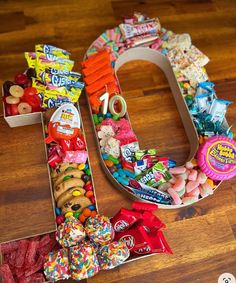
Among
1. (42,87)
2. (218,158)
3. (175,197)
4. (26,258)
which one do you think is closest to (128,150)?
(175,197)

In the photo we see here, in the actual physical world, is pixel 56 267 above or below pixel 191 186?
below

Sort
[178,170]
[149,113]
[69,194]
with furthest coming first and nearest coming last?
[149,113]
[178,170]
[69,194]

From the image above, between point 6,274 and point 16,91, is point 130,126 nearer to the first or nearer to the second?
point 16,91

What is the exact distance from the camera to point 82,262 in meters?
1.12

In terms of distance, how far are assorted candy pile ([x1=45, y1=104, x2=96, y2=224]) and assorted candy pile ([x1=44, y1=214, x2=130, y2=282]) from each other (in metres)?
0.13

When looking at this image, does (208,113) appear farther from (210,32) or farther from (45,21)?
(45,21)

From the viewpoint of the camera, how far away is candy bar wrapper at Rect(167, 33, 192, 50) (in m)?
1.79

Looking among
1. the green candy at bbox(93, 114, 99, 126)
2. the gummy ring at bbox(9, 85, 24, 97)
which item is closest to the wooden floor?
the green candy at bbox(93, 114, 99, 126)

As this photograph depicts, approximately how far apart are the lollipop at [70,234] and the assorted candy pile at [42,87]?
1.92 ft

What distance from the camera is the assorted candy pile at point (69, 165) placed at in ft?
4.38

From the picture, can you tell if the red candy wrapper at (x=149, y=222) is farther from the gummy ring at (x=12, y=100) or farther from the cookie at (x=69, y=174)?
the gummy ring at (x=12, y=100)

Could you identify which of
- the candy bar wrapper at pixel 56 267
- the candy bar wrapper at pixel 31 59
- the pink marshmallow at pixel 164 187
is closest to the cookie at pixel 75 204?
the candy bar wrapper at pixel 56 267

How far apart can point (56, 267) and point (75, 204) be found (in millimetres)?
270

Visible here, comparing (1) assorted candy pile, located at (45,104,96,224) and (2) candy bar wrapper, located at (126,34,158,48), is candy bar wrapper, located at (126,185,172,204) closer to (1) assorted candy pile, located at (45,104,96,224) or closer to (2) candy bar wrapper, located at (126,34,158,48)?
(1) assorted candy pile, located at (45,104,96,224)
